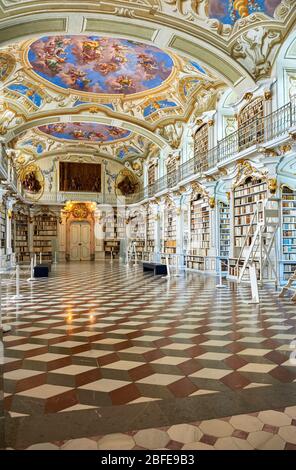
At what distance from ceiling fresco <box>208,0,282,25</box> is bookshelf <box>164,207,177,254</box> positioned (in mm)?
10376

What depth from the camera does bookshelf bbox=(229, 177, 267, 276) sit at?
1193 cm

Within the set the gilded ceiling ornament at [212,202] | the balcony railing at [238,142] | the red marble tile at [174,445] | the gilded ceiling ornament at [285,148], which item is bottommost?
the red marble tile at [174,445]

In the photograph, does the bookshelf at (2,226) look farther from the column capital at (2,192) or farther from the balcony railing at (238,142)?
the balcony railing at (238,142)

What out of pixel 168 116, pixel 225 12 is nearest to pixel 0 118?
pixel 168 116

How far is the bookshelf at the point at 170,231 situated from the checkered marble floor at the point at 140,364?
1223cm

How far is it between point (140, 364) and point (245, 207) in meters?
9.73

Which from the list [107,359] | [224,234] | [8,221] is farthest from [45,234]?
[107,359]

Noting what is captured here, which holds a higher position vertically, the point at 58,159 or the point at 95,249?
the point at 58,159

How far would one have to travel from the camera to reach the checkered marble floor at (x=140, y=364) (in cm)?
268

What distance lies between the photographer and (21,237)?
25.6m

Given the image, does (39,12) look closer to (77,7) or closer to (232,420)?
(77,7)

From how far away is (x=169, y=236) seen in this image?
20.6 m

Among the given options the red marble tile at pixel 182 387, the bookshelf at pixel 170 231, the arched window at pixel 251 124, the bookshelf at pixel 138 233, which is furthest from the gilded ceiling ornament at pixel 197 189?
the red marble tile at pixel 182 387
